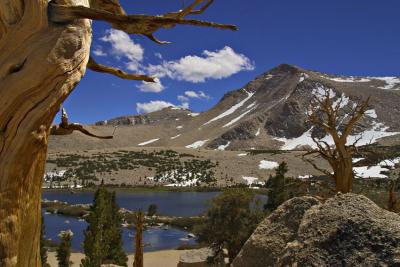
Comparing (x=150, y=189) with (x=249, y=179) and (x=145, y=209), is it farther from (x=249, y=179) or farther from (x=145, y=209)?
(x=145, y=209)

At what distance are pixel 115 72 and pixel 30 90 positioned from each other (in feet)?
3.96

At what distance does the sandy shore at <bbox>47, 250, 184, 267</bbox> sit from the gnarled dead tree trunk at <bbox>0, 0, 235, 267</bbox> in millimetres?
30548

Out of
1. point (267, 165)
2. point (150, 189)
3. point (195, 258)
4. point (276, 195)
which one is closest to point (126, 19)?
point (195, 258)

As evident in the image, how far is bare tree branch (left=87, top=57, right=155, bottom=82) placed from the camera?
3.69m

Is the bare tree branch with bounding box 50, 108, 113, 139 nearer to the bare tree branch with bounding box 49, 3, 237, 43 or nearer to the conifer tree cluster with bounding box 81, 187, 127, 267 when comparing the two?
the bare tree branch with bounding box 49, 3, 237, 43

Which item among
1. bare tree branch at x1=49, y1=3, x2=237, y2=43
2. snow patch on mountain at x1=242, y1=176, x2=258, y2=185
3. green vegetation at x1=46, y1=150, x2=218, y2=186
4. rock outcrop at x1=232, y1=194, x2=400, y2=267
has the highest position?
green vegetation at x1=46, y1=150, x2=218, y2=186

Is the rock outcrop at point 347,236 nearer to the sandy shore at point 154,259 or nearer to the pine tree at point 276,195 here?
the pine tree at point 276,195

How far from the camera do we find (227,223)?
26031 millimetres

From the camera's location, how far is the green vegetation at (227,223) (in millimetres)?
25672

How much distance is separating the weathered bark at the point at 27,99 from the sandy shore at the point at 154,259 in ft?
100

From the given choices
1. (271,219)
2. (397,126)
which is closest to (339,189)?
(271,219)

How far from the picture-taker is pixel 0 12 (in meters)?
3.00

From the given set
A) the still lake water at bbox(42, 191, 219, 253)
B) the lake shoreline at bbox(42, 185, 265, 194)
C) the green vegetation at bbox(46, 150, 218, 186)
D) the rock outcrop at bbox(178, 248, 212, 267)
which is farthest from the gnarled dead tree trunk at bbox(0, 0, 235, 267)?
the green vegetation at bbox(46, 150, 218, 186)

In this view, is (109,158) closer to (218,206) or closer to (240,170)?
(240,170)
